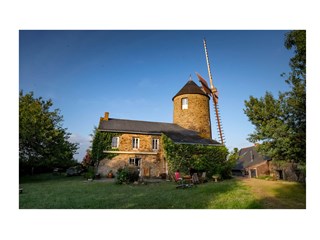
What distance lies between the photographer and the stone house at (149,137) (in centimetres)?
1800

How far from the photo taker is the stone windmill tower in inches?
878

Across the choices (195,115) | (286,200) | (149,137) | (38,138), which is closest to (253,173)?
(195,115)

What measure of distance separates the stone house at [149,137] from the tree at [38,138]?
3.32 metres

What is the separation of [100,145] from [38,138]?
14.8 feet

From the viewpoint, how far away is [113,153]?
58.4ft

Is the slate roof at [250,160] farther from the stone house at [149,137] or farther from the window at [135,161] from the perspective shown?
the window at [135,161]

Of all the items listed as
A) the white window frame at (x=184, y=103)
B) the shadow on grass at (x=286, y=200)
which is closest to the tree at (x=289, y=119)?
the shadow on grass at (x=286, y=200)

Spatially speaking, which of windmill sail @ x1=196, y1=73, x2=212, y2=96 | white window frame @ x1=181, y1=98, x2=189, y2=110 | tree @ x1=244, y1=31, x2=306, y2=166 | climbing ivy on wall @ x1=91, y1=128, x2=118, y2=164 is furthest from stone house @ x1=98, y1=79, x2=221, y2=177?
tree @ x1=244, y1=31, x2=306, y2=166

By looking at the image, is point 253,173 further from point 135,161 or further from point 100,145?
point 100,145

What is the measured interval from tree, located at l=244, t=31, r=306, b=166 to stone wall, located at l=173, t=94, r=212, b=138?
1203cm

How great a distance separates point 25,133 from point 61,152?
119 inches

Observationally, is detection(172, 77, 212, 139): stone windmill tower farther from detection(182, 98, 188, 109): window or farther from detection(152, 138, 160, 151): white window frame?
detection(152, 138, 160, 151): white window frame
